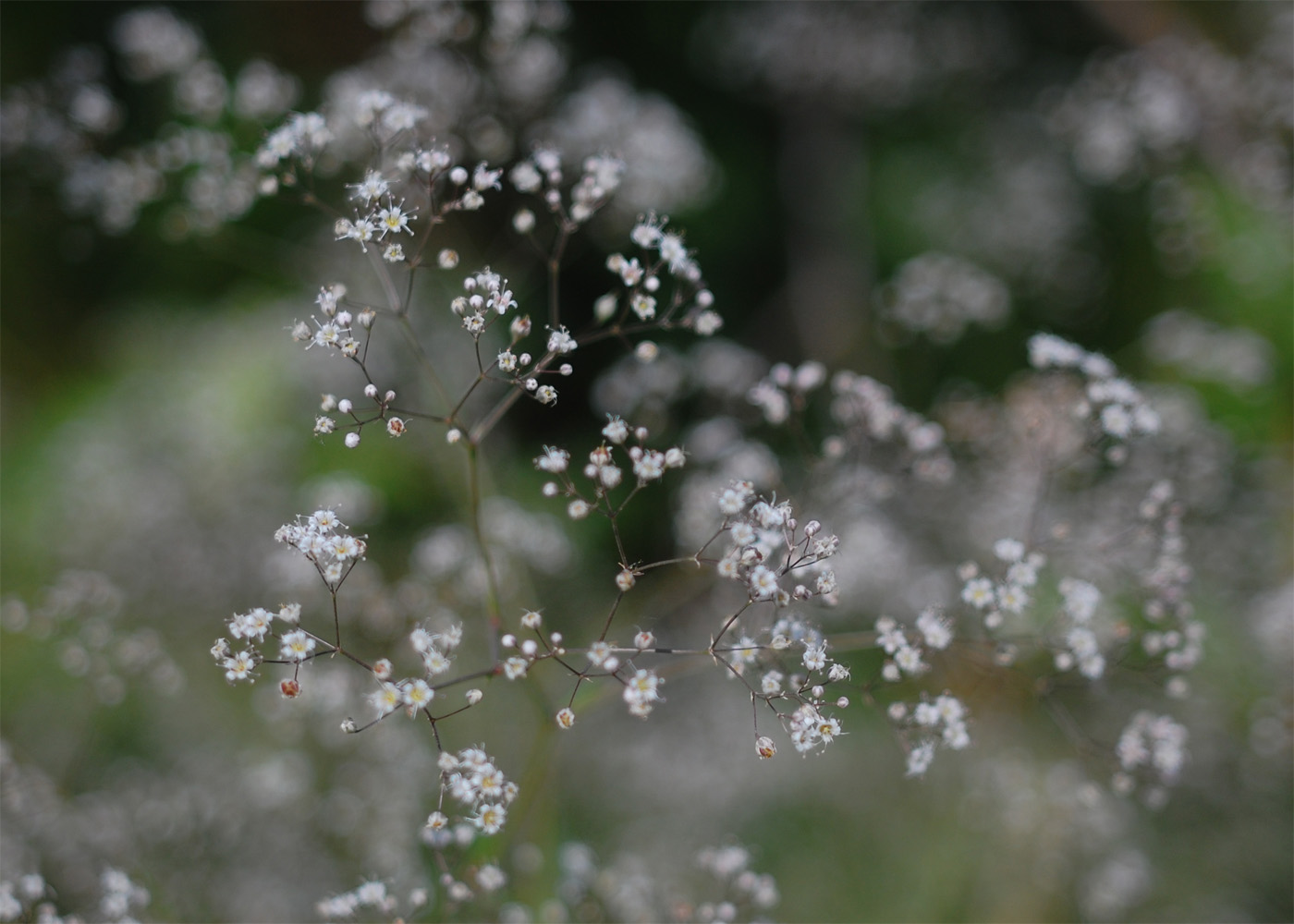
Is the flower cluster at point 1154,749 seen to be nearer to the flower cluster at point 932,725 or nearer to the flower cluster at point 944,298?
the flower cluster at point 932,725

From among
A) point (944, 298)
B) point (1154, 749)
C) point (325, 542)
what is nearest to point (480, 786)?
point (325, 542)

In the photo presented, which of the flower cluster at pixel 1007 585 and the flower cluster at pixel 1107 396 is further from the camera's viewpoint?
the flower cluster at pixel 1107 396

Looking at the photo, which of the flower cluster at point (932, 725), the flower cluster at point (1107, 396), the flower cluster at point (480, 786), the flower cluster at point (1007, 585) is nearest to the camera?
the flower cluster at point (480, 786)

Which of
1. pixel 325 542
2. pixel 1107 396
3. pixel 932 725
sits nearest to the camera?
pixel 325 542

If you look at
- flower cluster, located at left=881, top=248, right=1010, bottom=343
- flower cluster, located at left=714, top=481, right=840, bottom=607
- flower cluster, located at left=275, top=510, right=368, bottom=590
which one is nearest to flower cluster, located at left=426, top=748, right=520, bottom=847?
flower cluster, located at left=275, top=510, right=368, bottom=590

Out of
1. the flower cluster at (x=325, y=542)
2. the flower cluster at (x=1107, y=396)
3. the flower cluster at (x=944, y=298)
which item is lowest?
the flower cluster at (x=325, y=542)

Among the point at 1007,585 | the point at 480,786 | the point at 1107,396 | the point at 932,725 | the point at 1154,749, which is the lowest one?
the point at 480,786

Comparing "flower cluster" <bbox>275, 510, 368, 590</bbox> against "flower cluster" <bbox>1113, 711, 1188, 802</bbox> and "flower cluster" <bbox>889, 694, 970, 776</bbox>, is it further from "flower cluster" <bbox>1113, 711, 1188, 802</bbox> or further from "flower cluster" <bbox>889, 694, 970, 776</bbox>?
"flower cluster" <bbox>1113, 711, 1188, 802</bbox>

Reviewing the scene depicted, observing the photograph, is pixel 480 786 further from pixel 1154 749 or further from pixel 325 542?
pixel 1154 749

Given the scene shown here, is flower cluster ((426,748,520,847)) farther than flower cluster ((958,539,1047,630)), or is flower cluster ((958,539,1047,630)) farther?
flower cluster ((958,539,1047,630))

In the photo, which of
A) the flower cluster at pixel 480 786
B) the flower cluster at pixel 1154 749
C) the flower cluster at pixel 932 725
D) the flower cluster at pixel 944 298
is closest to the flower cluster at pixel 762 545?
the flower cluster at pixel 932 725

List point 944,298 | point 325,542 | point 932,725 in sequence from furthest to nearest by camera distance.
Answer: point 944,298, point 932,725, point 325,542

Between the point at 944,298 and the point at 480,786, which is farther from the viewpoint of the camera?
the point at 944,298
